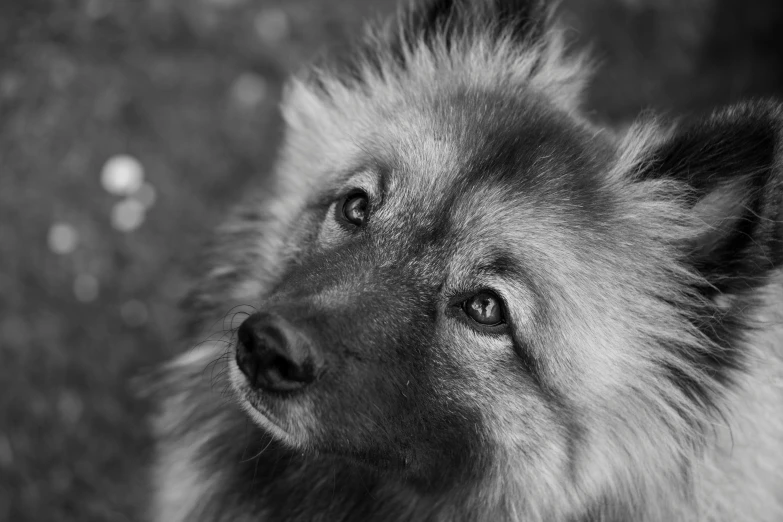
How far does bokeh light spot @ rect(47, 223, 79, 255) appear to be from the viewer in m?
4.30

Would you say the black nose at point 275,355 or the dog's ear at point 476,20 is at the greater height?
the dog's ear at point 476,20

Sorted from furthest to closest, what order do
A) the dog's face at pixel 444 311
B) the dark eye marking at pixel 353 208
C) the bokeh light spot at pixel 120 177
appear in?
the bokeh light spot at pixel 120 177, the dark eye marking at pixel 353 208, the dog's face at pixel 444 311

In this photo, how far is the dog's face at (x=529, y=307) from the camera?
226cm

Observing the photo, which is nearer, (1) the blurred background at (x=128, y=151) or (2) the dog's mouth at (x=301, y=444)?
(2) the dog's mouth at (x=301, y=444)

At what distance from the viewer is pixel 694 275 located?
2.37 m

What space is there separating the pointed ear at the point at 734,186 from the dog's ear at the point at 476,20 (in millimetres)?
→ 820

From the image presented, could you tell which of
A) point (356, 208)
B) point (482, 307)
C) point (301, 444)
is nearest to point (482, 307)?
point (482, 307)

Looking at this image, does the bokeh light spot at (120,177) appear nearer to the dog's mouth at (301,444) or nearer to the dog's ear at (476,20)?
the dog's ear at (476,20)

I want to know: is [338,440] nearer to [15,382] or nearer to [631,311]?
[631,311]

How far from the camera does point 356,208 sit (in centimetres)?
263

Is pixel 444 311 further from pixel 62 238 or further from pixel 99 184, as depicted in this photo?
pixel 99 184

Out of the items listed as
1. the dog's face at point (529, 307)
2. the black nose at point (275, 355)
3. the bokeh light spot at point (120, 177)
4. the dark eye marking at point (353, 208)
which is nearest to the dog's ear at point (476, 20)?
the dog's face at point (529, 307)

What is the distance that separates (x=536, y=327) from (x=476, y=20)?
134 cm

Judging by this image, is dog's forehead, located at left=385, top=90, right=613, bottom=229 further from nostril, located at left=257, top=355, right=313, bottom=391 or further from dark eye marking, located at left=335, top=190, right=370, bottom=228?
nostril, located at left=257, top=355, right=313, bottom=391
